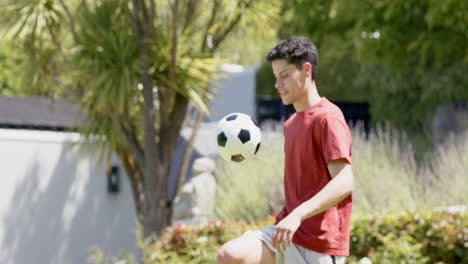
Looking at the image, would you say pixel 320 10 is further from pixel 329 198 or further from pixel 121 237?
pixel 329 198

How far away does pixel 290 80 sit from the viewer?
3285mm

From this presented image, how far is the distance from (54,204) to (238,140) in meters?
8.95

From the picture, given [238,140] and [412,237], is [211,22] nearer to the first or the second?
[412,237]

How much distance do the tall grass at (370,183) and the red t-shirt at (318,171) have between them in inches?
163

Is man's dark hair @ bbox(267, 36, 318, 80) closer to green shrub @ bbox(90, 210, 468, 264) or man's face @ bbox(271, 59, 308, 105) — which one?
man's face @ bbox(271, 59, 308, 105)

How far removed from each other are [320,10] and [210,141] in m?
2.96

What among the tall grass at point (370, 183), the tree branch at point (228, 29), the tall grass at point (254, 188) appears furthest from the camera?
the tree branch at point (228, 29)

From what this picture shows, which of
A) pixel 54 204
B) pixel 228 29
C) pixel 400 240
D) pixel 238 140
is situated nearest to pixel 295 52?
pixel 238 140

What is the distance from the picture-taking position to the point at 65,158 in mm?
12375

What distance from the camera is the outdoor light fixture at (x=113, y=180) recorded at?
12.8 meters

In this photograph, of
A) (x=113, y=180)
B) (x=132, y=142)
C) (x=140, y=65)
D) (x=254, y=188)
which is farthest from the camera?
(x=113, y=180)

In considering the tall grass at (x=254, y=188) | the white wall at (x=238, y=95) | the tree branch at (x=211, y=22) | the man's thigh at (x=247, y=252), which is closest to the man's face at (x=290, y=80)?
the man's thigh at (x=247, y=252)

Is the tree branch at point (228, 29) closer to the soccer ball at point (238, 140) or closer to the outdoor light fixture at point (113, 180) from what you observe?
the outdoor light fixture at point (113, 180)

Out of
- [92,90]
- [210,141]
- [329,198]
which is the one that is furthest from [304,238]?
[210,141]
